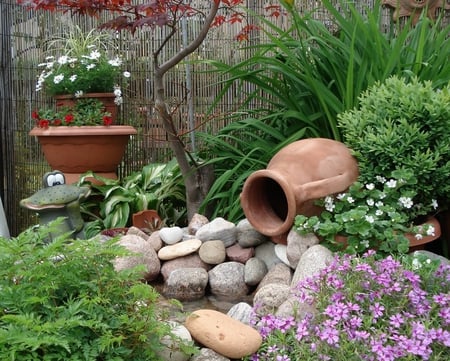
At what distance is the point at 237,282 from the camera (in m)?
2.93

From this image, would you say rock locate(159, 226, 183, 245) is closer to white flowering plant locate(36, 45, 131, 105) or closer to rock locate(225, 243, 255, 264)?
rock locate(225, 243, 255, 264)

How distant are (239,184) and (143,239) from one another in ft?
2.13

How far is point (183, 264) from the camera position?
306 centimetres

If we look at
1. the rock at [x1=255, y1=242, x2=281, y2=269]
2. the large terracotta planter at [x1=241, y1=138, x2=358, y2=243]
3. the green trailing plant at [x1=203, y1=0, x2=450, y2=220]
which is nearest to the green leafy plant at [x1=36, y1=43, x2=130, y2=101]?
the green trailing plant at [x1=203, y1=0, x2=450, y2=220]

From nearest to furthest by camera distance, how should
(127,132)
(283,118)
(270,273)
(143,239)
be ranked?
1. (270,273)
2. (143,239)
3. (283,118)
4. (127,132)

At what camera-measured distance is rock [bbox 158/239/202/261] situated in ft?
10.0

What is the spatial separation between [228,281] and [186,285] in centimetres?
19

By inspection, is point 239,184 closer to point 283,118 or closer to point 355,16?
point 283,118

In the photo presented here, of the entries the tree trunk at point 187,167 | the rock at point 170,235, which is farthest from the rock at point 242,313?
the tree trunk at point 187,167

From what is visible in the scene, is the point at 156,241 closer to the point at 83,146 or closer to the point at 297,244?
the point at 297,244

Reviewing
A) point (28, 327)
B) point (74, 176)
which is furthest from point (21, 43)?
point (28, 327)

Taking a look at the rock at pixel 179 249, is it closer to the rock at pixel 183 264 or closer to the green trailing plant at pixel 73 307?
the rock at pixel 183 264

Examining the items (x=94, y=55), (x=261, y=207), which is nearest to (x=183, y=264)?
(x=261, y=207)

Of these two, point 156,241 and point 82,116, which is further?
point 82,116
